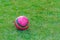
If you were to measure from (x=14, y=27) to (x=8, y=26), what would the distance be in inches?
5.0

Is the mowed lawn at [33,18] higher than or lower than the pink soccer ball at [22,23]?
lower

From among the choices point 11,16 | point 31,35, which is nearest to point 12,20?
point 11,16

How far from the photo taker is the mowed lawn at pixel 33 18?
4188mm

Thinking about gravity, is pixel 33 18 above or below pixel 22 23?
below

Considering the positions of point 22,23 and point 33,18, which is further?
point 33,18

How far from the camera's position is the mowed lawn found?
13.7 feet

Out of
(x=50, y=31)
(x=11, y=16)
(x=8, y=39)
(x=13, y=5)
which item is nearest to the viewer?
(x=8, y=39)

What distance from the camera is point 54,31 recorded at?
434 cm

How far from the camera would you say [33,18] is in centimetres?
470

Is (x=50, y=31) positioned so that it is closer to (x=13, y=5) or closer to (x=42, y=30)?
(x=42, y=30)

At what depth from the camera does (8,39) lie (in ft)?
13.3

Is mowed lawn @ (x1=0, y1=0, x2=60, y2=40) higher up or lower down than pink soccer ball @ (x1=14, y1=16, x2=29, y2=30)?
lower down

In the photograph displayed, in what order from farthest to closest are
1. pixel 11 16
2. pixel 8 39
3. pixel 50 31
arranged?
pixel 11 16 → pixel 50 31 → pixel 8 39

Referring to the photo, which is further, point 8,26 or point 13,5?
point 13,5
